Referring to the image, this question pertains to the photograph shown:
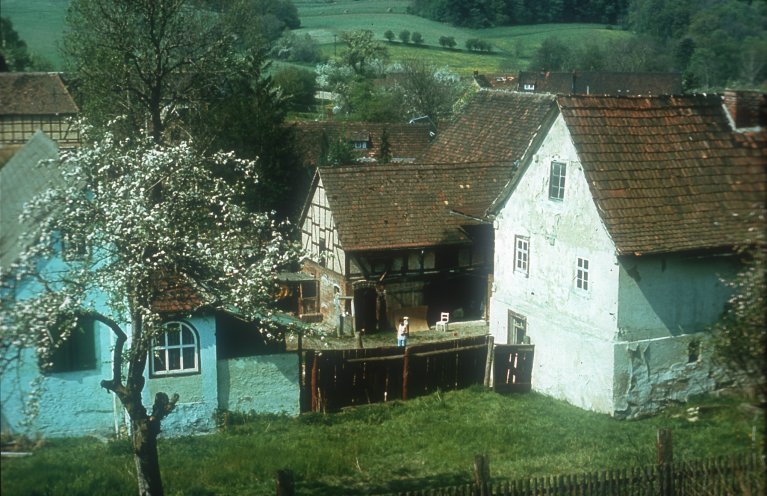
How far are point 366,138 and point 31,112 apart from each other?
98.2ft

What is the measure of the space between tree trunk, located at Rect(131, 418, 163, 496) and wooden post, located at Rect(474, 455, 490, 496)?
4004 mm

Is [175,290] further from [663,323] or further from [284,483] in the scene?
[663,323]

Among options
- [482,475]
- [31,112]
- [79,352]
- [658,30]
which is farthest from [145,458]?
[658,30]

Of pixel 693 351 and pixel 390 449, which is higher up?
pixel 693 351

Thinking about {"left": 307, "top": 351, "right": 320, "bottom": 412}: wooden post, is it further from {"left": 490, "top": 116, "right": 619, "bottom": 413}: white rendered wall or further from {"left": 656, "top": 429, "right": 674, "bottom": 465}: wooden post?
{"left": 656, "top": 429, "right": 674, "bottom": 465}: wooden post

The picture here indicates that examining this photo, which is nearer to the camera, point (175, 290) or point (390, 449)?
point (175, 290)

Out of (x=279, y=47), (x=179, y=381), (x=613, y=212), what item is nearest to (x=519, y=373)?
(x=613, y=212)

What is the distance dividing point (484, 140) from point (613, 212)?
43.7 ft

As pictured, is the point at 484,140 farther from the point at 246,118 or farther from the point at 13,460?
the point at 13,460

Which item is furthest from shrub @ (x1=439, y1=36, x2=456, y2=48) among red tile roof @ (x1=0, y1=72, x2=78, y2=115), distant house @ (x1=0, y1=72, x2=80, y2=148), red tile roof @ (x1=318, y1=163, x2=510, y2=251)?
distant house @ (x1=0, y1=72, x2=80, y2=148)

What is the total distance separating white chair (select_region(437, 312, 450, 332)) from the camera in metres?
25.0

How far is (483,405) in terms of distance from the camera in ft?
56.3

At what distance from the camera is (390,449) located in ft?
46.3

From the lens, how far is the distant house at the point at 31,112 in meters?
11.3
